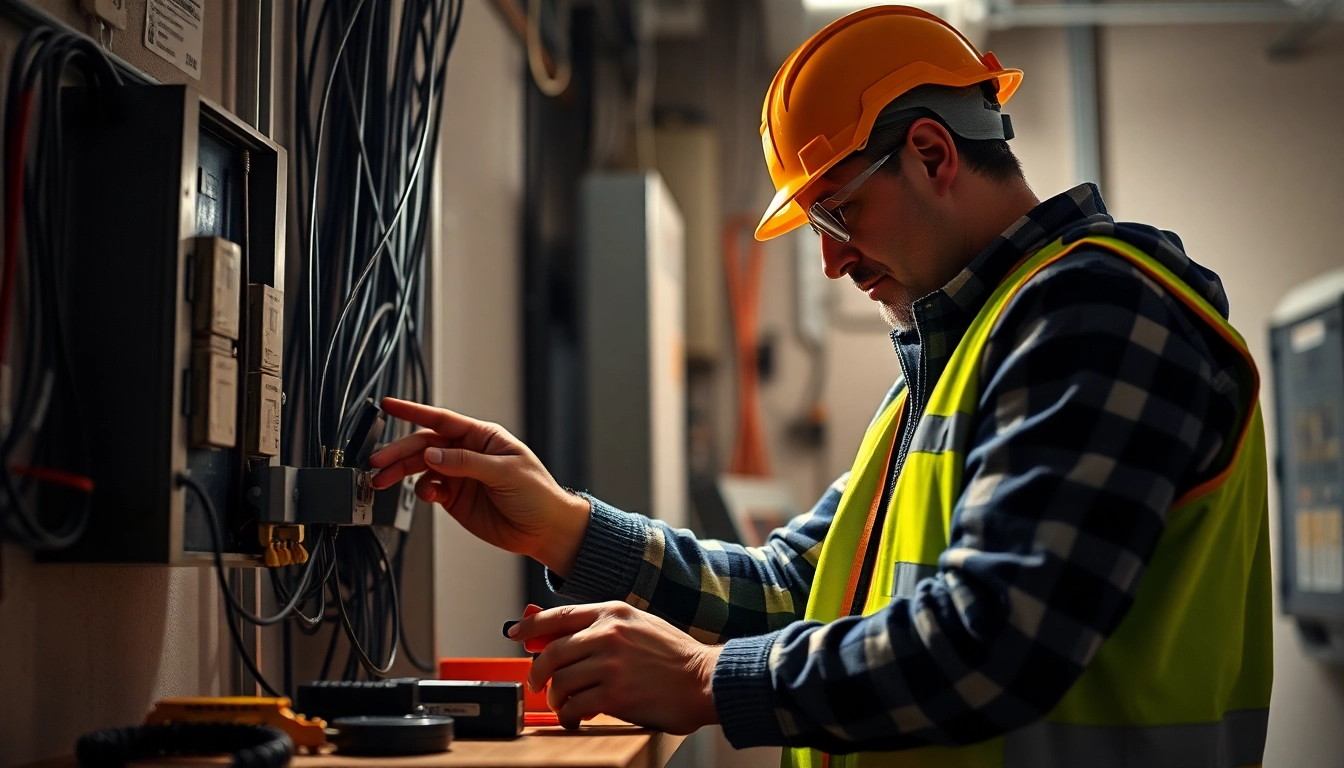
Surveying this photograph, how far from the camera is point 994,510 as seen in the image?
37.6 inches

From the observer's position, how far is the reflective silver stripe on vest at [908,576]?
1050 millimetres

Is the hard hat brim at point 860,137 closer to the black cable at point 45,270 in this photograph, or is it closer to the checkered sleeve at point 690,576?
the checkered sleeve at point 690,576

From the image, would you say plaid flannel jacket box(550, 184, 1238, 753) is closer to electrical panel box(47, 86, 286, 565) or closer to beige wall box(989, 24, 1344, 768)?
electrical panel box(47, 86, 286, 565)

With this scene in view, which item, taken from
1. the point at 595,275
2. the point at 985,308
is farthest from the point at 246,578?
the point at 595,275

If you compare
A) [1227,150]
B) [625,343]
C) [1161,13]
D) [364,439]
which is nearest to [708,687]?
[364,439]

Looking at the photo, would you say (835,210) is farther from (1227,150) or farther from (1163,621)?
(1227,150)

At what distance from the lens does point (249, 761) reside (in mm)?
792

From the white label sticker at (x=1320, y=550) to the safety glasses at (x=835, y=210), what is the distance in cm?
242

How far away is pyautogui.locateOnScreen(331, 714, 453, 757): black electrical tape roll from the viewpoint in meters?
0.92

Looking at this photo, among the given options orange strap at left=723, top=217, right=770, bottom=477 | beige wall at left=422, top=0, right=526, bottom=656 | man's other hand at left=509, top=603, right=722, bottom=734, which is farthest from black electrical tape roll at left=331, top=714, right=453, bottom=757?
orange strap at left=723, top=217, right=770, bottom=477

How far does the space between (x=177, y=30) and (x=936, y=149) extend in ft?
2.57

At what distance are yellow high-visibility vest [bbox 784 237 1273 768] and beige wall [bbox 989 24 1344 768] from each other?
3.01 metres

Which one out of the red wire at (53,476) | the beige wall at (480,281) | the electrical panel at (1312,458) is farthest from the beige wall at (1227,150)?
the red wire at (53,476)

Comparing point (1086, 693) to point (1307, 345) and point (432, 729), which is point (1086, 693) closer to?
point (432, 729)
